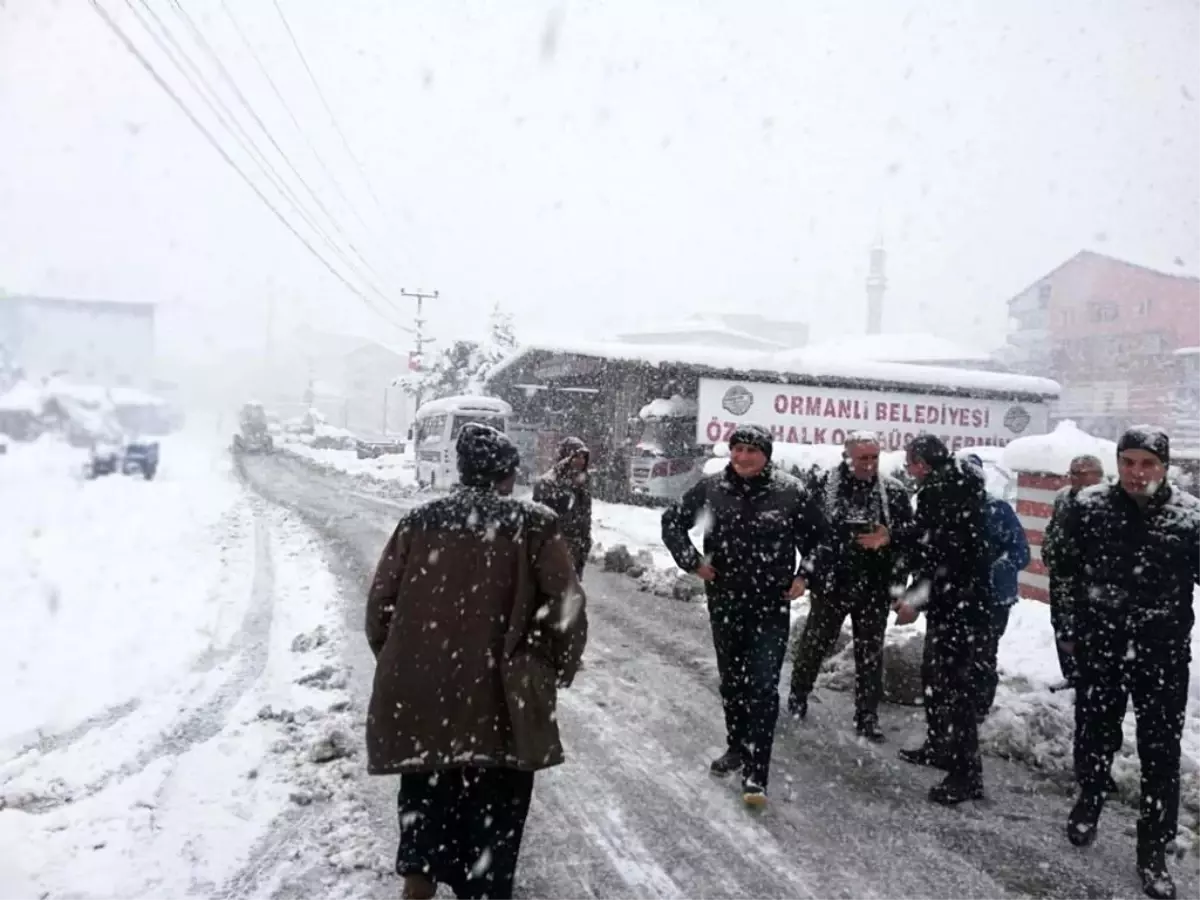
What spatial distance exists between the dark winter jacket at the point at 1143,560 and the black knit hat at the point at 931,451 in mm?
872

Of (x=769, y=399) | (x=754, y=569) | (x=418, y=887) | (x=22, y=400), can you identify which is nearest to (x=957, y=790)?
(x=754, y=569)

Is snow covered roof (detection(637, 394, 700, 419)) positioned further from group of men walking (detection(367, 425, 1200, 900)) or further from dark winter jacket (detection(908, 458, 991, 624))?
dark winter jacket (detection(908, 458, 991, 624))

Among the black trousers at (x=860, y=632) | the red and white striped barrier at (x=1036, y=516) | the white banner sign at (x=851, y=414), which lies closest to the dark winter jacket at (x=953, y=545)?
the black trousers at (x=860, y=632)

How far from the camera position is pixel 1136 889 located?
3.63 metres

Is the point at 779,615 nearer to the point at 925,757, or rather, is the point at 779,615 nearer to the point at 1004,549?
the point at 1004,549

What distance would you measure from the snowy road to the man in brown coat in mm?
722

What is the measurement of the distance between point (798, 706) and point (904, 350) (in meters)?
54.5

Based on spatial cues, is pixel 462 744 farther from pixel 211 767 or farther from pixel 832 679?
pixel 832 679

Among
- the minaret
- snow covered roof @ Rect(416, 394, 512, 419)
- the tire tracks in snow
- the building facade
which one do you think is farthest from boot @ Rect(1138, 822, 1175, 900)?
Result: the minaret

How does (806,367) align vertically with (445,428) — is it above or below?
above

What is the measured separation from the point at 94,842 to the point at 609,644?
4.63 metres

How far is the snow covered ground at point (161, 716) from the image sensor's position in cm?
370

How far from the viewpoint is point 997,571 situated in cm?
491

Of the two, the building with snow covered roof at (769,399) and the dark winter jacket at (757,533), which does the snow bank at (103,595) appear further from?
the building with snow covered roof at (769,399)
